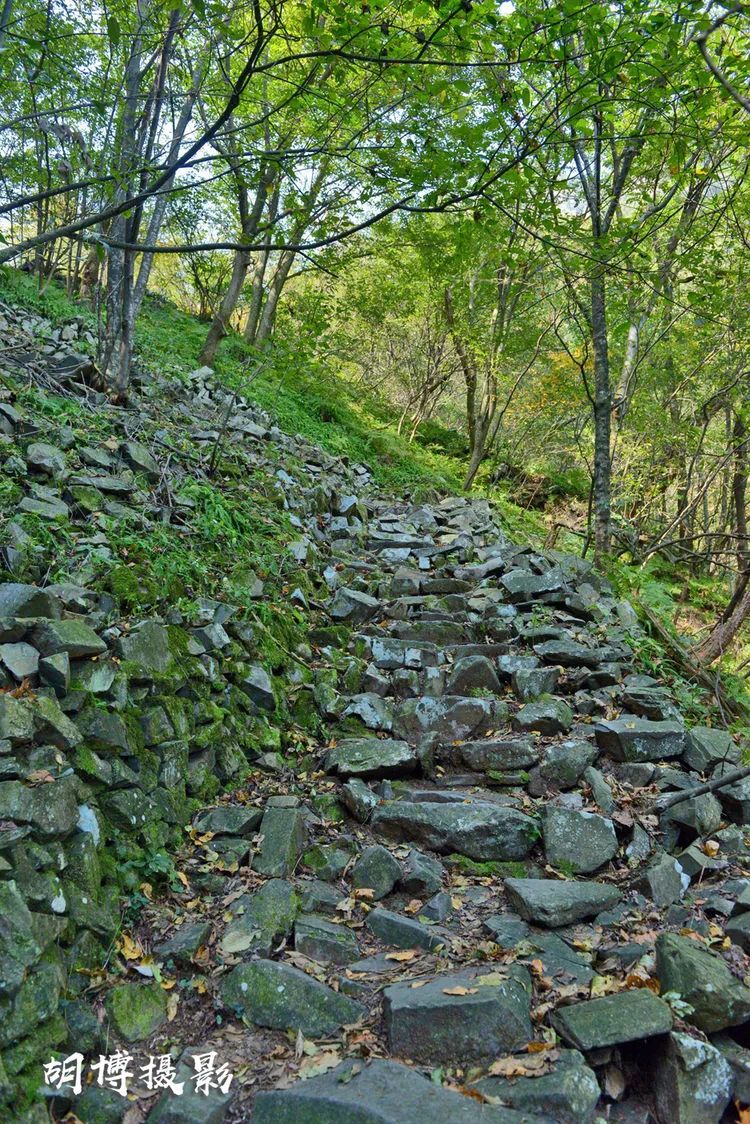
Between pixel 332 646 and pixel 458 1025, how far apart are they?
402cm

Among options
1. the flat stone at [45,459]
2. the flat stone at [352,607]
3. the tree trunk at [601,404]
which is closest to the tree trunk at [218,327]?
the tree trunk at [601,404]

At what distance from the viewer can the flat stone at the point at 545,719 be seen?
546 centimetres

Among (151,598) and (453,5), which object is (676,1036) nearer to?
(151,598)

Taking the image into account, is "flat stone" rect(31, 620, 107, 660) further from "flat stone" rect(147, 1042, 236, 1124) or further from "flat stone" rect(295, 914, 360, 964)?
"flat stone" rect(147, 1042, 236, 1124)

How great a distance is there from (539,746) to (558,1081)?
2.85 metres

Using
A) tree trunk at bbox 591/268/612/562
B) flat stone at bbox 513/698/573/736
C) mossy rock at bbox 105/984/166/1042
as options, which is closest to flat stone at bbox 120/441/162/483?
flat stone at bbox 513/698/573/736

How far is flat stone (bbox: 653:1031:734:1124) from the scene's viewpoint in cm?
256

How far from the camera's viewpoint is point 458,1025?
9.31 feet

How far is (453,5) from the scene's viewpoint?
3.46 meters

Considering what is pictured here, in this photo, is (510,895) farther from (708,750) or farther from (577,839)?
(708,750)

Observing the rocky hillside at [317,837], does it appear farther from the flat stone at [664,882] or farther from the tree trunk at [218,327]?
the tree trunk at [218,327]

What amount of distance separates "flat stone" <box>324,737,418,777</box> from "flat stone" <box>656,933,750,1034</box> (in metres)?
2.24

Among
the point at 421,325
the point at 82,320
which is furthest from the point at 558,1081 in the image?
the point at 421,325

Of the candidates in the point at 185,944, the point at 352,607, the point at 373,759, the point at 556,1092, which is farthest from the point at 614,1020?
the point at 352,607
